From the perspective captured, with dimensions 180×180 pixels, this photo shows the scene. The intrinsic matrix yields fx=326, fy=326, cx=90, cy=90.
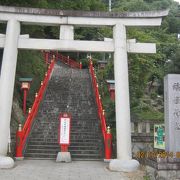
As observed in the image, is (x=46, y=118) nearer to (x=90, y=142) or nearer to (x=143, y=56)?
(x=90, y=142)

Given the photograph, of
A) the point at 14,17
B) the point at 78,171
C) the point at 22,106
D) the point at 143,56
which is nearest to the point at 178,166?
the point at 78,171

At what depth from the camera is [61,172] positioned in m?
9.52

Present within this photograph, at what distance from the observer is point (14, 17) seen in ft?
36.7

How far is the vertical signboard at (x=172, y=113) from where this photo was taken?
30.1 ft

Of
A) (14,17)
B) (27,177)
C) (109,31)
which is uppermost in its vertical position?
(109,31)

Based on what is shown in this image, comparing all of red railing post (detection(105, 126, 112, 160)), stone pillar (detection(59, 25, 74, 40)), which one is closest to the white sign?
red railing post (detection(105, 126, 112, 160))

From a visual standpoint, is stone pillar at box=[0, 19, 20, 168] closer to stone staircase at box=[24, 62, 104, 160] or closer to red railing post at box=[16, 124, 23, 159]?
red railing post at box=[16, 124, 23, 159]

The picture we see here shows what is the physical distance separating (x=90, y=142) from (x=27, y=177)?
4.96 m

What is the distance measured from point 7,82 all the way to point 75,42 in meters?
2.65

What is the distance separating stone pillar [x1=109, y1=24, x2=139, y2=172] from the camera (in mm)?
10031

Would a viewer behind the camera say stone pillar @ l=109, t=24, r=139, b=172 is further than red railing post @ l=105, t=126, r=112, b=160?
No

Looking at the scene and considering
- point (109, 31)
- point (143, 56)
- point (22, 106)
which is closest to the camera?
point (22, 106)

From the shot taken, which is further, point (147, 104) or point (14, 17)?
point (147, 104)

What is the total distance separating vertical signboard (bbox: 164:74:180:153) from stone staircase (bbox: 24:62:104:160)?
397cm
